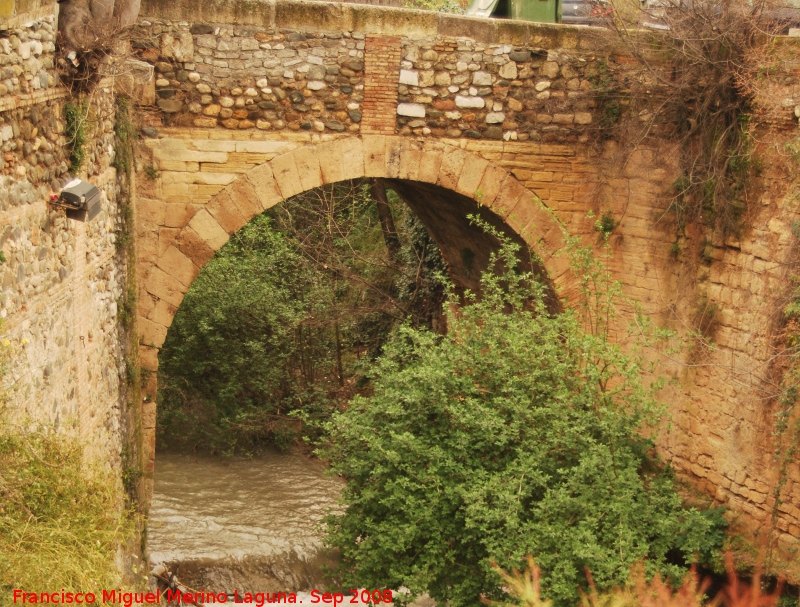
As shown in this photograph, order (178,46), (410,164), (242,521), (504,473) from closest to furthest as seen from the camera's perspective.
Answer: (504,473)
(178,46)
(410,164)
(242,521)

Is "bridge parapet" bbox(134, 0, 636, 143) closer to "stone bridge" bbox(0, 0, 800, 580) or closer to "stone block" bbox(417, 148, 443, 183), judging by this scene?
"stone bridge" bbox(0, 0, 800, 580)

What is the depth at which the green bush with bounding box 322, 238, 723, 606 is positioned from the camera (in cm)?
661

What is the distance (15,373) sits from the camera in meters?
4.69

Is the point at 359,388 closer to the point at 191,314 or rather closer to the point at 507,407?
the point at 191,314

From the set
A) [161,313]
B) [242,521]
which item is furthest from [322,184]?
[242,521]

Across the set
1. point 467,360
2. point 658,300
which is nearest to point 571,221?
point 658,300

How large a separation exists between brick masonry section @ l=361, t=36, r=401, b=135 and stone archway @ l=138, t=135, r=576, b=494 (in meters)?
0.10

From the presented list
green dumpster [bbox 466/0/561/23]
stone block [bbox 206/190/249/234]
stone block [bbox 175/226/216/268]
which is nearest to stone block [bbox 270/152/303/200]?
stone block [bbox 206/190/249/234]

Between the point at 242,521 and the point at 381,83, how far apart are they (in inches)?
177

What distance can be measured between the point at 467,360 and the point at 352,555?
1.53 m

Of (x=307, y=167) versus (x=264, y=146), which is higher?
(x=264, y=146)

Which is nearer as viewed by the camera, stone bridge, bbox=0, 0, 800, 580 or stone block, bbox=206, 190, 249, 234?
stone bridge, bbox=0, 0, 800, 580

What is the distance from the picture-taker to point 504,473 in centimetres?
684

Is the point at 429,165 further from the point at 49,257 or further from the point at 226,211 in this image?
the point at 49,257
